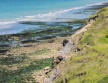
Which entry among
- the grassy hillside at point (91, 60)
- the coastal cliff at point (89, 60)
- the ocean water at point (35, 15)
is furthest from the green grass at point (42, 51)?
the ocean water at point (35, 15)

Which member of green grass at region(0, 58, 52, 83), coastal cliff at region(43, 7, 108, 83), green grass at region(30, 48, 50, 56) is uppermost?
coastal cliff at region(43, 7, 108, 83)

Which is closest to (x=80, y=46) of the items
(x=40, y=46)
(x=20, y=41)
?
(x=40, y=46)

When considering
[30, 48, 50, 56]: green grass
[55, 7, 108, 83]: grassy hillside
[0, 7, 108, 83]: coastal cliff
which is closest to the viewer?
[55, 7, 108, 83]: grassy hillside

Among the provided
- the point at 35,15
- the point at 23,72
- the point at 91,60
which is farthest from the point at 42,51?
the point at 35,15

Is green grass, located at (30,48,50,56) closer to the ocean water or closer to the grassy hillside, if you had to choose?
the grassy hillside

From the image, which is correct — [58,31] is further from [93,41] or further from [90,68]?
[90,68]

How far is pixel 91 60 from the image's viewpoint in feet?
43.4

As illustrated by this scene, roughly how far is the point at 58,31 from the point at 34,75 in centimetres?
1859

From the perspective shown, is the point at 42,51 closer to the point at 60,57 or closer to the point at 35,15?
the point at 60,57

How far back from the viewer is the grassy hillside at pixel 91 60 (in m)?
10.9

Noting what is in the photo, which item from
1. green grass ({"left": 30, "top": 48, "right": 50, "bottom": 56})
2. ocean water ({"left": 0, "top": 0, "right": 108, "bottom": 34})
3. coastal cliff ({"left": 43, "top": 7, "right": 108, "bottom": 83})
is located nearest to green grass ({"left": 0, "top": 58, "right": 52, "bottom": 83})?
green grass ({"left": 30, "top": 48, "right": 50, "bottom": 56})

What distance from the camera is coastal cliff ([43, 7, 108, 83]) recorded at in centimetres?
1103

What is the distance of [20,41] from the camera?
31.7 meters

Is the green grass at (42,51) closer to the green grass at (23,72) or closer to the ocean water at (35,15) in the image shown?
the green grass at (23,72)
